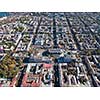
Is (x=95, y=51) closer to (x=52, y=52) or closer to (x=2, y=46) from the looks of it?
(x=52, y=52)

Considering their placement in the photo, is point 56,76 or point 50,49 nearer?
point 56,76

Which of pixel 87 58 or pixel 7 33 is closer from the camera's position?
pixel 87 58

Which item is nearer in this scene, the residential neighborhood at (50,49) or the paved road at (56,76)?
the paved road at (56,76)

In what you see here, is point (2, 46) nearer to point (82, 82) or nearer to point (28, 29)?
point (28, 29)

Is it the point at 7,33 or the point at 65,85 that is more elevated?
the point at 7,33

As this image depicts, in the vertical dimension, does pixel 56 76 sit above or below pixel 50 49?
below

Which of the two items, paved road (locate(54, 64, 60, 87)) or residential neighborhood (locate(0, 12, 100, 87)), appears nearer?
paved road (locate(54, 64, 60, 87))
